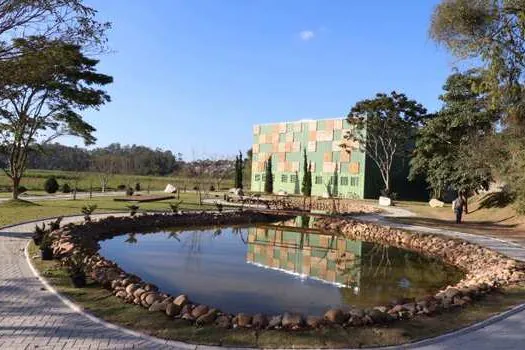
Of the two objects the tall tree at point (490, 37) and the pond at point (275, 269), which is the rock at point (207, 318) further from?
the tall tree at point (490, 37)

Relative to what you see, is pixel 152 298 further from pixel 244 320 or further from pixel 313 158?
pixel 313 158

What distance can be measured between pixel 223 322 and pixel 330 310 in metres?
1.58

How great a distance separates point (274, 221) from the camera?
23.9 meters

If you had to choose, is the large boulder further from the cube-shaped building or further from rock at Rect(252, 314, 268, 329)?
the cube-shaped building

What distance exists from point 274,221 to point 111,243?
10173 mm

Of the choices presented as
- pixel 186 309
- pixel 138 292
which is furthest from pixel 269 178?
pixel 186 309

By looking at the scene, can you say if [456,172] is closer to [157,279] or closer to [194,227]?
[194,227]

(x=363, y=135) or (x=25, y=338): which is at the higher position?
(x=363, y=135)

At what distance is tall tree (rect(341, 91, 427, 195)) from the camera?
3369cm

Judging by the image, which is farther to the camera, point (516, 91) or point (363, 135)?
point (363, 135)

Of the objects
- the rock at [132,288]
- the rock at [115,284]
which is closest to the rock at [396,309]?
the rock at [132,288]

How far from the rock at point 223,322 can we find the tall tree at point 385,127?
29.0 meters

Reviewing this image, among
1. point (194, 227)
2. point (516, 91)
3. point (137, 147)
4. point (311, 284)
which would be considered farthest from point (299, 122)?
point (137, 147)

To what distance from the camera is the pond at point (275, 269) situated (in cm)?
925
